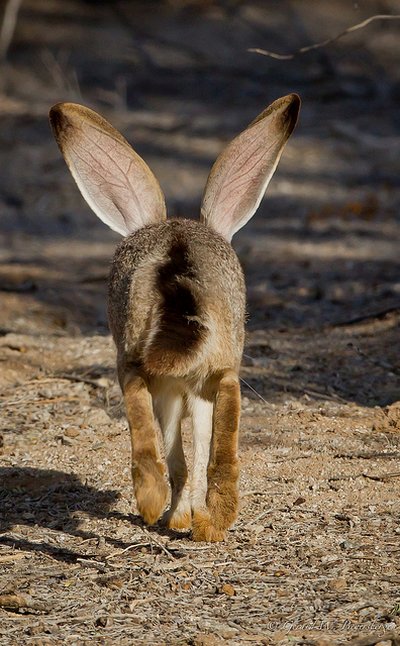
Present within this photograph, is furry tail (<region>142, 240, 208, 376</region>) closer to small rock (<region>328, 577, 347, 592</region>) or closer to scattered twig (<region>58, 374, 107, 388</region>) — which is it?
small rock (<region>328, 577, 347, 592</region>)

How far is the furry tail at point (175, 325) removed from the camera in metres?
4.76

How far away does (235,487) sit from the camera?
15.8 feet

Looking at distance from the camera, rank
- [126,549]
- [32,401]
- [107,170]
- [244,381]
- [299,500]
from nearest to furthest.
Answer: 1. [126,549]
2. [299,500]
3. [107,170]
4. [244,381]
5. [32,401]

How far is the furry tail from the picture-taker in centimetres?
476

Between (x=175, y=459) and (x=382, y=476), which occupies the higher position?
(x=175, y=459)

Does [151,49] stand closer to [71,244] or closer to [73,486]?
[71,244]

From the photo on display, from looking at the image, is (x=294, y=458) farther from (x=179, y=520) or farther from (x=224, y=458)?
(x=224, y=458)

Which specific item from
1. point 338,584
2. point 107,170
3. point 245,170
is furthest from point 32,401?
point 338,584

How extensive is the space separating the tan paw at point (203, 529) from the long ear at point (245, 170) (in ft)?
5.54

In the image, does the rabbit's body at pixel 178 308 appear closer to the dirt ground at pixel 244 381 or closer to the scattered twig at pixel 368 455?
the dirt ground at pixel 244 381

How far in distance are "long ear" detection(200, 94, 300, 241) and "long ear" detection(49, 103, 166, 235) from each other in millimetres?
296

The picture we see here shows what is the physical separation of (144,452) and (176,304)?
64 cm

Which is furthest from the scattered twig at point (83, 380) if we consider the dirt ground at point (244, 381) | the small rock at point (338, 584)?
the small rock at point (338, 584)

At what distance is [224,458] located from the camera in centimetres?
483
